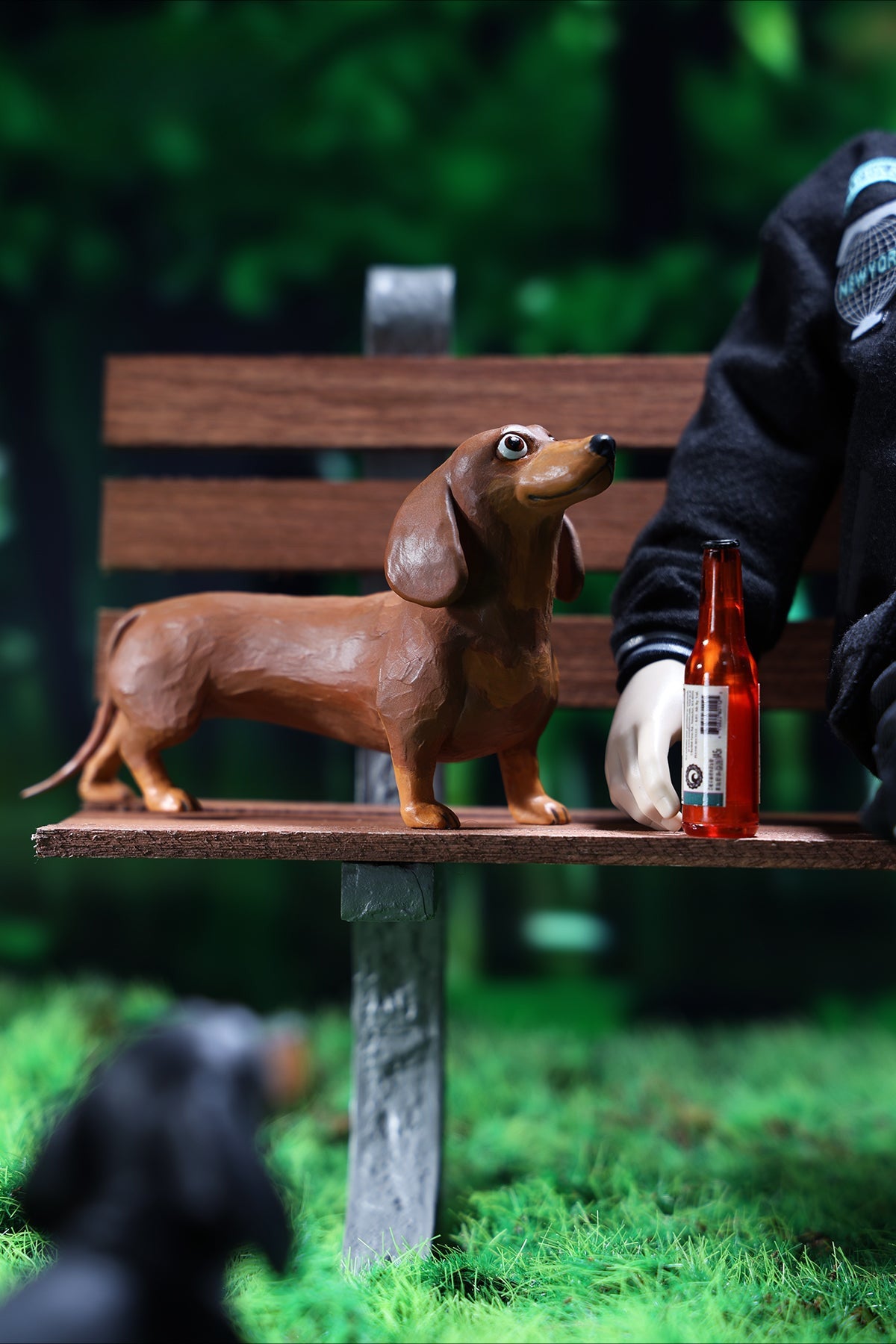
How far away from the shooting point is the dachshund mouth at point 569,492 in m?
0.93

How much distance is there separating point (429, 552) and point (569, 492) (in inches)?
5.3

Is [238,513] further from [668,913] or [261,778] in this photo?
[668,913]

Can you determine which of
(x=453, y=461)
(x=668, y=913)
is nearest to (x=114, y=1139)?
(x=453, y=461)

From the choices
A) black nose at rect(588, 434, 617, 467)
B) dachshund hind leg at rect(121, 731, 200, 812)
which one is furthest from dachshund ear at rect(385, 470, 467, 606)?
dachshund hind leg at rect(121, 731, 200, 812)

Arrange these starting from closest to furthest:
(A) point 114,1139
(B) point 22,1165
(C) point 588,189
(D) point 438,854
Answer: (A) point 114,1139, (D) point 438,854, (B) point 22,1165, (C) point 588,189

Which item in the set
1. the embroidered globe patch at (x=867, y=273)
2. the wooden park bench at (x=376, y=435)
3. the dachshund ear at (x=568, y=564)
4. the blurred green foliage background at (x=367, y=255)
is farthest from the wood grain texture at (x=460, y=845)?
the blurred green foliage background at (x=367, y=255)

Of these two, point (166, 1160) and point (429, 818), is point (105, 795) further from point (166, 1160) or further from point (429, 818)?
point (166, 1160)

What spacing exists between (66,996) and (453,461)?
1492 mm

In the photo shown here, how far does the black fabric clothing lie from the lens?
1.11 meters

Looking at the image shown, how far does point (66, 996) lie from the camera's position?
6.72 ft

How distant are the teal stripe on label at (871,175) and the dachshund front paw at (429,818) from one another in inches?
31.9

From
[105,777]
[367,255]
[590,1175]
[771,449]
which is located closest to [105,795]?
[105,777]

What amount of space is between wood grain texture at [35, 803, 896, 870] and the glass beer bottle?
0.03 metres

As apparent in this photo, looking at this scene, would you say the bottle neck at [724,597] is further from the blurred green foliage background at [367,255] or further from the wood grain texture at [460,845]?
the blurred green foliage background at [367,255]
